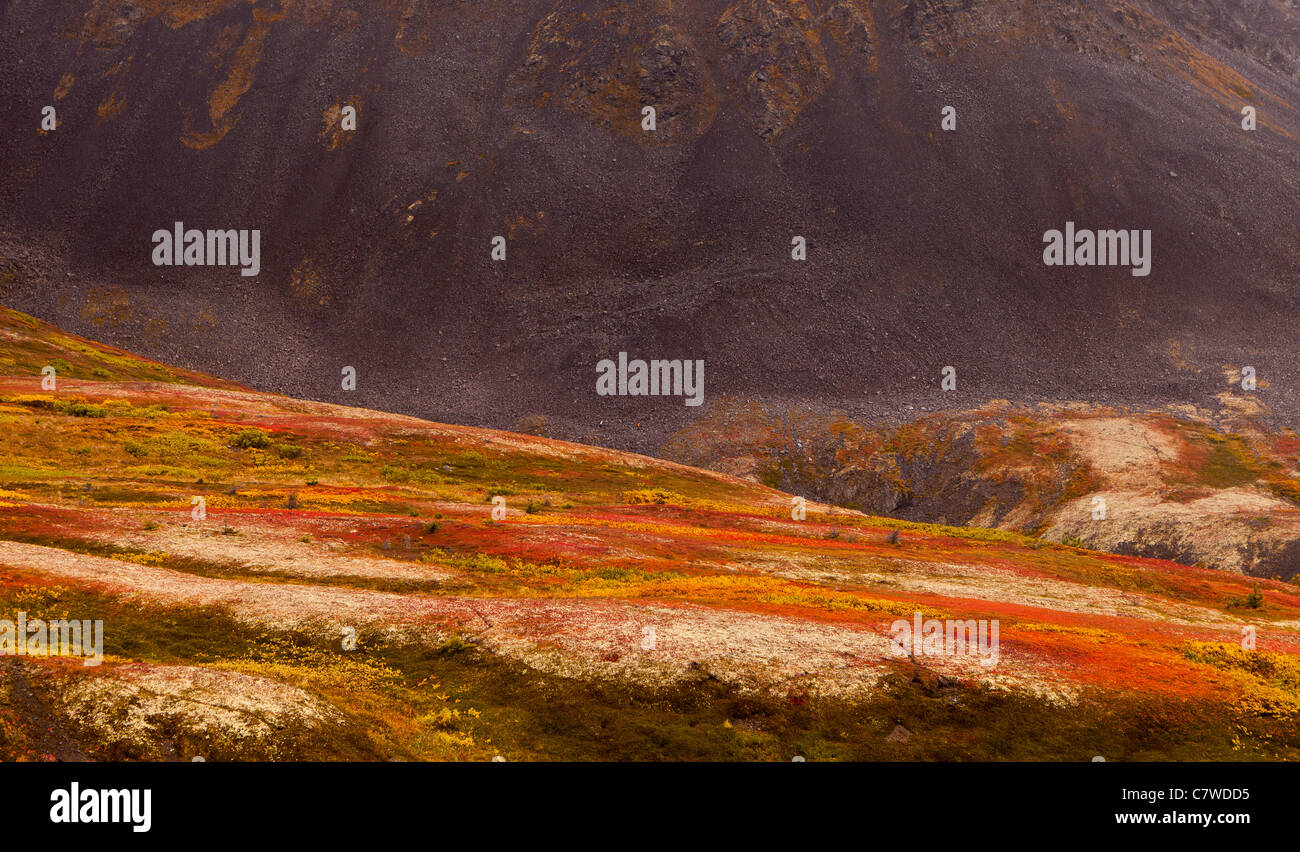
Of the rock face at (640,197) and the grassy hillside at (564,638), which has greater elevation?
the rock face at (640,197)

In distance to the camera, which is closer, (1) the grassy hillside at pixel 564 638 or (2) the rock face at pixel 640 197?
(1) the grassy hillside at pixel 564 638

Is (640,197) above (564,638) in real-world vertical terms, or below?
above

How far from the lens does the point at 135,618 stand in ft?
91.2

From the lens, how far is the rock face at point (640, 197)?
4754 inches

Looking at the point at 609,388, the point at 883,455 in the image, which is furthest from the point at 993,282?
the point at 609,388

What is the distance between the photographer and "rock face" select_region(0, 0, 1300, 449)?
121 m

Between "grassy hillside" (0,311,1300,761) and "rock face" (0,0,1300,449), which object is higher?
"rock face" (0,0,1300,449)

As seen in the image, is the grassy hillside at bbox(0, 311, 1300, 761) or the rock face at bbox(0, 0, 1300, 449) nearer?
the grassy hillside at bbox(0, 311, 1300, 761)

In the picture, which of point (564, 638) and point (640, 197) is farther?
point (640, 197)

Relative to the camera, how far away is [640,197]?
5438 inches

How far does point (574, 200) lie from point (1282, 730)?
4915 inches

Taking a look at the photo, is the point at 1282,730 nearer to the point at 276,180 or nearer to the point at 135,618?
the point at 135,618
